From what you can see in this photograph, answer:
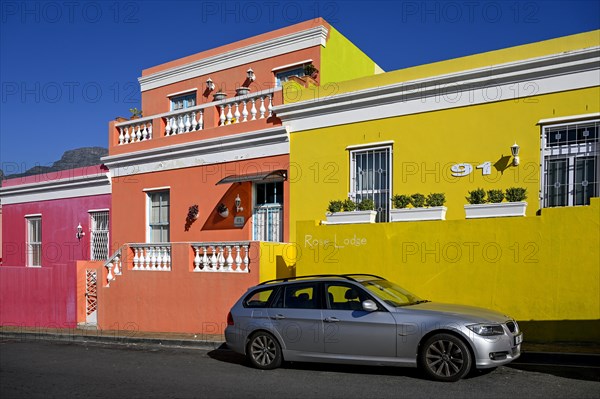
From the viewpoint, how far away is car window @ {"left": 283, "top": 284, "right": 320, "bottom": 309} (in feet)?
31.1

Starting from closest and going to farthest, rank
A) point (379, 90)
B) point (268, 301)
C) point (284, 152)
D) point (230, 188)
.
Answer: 1. point (268, 301)
2. point (379, 90)
3. point (284, 152)
4. point (230, 188)

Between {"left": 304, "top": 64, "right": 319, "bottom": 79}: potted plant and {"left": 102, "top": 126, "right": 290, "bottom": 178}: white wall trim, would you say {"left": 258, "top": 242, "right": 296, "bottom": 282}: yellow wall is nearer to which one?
{"left": 102, "top": 126, "right": 290, "bottom": 178}: white wall trim

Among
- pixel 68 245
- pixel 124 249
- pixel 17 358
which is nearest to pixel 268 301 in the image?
pixel 17 358

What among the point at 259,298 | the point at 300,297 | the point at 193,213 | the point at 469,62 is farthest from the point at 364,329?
the point at 193,213

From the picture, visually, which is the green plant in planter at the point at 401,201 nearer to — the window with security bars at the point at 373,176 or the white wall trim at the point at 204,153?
the window with security bars at the point at 373,176

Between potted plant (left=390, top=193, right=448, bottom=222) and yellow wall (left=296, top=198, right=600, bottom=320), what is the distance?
23 centimetres

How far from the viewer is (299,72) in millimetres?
18094

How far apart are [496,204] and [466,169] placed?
66.7 inches

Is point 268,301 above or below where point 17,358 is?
above

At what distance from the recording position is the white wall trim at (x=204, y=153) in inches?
588

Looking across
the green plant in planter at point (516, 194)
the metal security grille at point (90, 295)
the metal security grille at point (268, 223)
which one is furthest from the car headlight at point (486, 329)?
the metal security grille at point (90, 295)

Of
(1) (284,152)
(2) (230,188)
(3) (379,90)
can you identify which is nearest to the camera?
(3) (379,90)

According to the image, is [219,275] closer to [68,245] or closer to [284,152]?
[284,152]

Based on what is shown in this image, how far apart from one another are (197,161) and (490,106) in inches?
322
